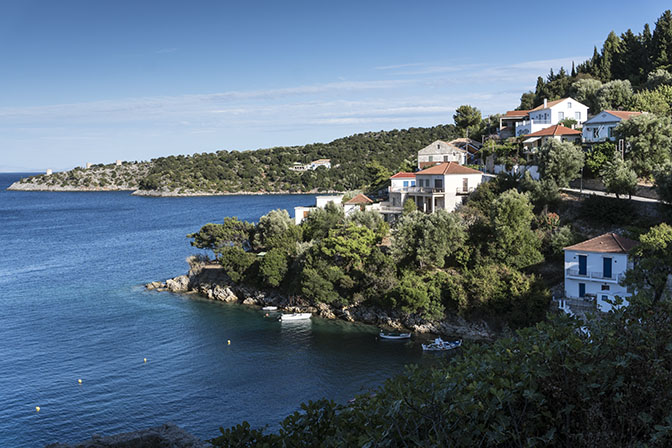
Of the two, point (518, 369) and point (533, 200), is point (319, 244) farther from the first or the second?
point (518, 369)

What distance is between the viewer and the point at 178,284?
54.8 m

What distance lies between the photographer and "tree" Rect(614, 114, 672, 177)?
148 ft

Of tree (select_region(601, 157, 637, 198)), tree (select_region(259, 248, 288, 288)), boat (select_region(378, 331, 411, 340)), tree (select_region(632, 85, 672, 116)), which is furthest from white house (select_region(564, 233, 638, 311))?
tree (select_region(632, 85, 672, 116))

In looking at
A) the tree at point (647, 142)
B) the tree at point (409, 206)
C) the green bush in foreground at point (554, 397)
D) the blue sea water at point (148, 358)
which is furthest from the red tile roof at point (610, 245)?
the green bush in foreground at point (554, 397)

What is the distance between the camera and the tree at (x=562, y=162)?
153 ft

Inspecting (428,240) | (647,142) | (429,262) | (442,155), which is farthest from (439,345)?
(442,155)

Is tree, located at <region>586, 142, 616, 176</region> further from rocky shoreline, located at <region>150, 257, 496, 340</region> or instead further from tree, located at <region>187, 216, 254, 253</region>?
tree, located at <region>187, 216, 254, 253</region>

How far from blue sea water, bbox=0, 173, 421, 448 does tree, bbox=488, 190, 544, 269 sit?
33.8 feet

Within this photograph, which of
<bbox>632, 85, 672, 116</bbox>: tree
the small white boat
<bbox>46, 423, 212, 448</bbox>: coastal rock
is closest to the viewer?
<bbox>46, 423, 212, 448</bbox>: coastal rock

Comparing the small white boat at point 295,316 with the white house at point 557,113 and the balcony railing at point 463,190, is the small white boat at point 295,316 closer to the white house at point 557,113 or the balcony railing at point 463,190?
the balcony railing at point 463,190

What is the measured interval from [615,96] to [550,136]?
15.8 meters

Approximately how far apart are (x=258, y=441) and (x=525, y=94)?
87.3 meters

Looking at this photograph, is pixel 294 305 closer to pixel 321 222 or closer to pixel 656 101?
pixel 321 222

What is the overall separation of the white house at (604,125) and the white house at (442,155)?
1667cm
